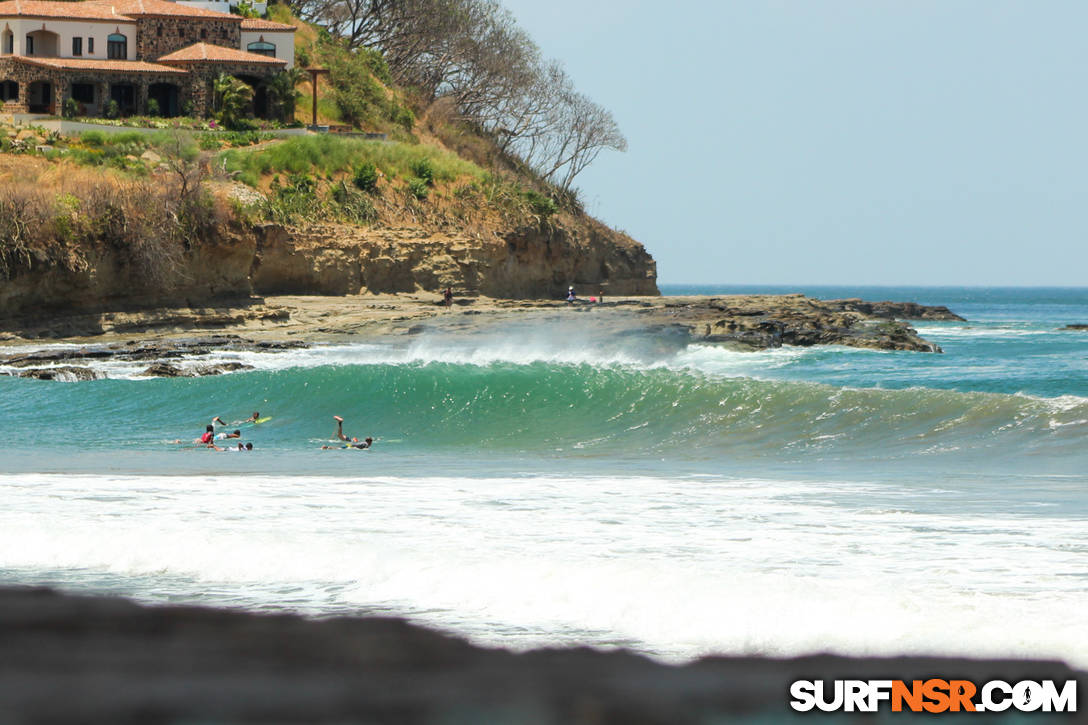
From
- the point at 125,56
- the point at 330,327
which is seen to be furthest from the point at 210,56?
the point at 330,327

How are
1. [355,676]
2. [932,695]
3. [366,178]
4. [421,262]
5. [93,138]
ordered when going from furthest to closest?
[366,178] < [93,138] < [421,262] < [355,676] < [932,695]

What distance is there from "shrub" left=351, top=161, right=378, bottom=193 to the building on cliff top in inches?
382

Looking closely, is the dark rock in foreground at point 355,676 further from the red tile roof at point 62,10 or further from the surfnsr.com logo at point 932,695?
the red tile roof at point 62,10

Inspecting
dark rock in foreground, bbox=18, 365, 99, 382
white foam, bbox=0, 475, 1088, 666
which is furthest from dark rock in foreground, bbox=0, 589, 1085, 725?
dark rock in foreground, bbox=18, 365, 99, 382

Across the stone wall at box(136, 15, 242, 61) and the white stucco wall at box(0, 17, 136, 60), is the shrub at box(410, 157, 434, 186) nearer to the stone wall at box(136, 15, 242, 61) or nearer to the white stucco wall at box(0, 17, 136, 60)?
the stone wall at box(136, 15, 242, 61)

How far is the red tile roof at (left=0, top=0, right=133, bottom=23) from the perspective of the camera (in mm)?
52312

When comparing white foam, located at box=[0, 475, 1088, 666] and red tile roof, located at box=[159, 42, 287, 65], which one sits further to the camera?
red tile roof, located at box=[159, 42, 287, 65]

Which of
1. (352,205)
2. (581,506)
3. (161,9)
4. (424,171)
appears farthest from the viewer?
(161,9)

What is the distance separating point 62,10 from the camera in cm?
5331

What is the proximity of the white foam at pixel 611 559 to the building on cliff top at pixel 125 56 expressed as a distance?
41.3 m

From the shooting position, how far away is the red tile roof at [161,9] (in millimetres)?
54406

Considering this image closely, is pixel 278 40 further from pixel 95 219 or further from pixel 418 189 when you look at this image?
pixel 95 219

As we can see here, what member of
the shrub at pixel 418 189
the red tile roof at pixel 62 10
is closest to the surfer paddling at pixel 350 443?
the shrub at pixel 418 189

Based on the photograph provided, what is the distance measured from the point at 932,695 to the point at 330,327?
29813 mm
